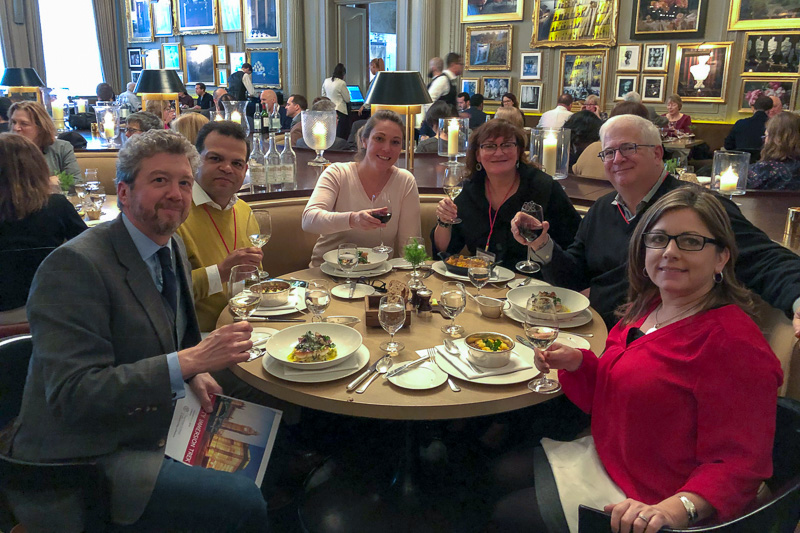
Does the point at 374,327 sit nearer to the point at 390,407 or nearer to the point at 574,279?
the point at 390,407

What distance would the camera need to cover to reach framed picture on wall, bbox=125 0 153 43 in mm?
15469

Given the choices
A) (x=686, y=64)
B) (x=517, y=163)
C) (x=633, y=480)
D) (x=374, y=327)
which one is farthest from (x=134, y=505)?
(x=686, y=64)

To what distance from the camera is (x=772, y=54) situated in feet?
26.6

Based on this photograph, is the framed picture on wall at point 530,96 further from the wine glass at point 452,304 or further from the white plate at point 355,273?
the wine glass at point 452,304

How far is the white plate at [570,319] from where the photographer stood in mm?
2092

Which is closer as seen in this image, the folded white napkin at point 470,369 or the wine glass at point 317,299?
the folded white napkin at point 470,369

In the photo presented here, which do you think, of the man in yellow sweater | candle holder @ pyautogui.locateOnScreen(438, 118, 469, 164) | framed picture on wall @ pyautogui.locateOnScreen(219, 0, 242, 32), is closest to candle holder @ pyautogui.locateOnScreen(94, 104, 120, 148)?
candle holder @ pyautogui.locateOnScreen(438, 118, 469, 164)

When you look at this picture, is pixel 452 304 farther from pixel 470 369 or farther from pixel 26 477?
pixel 26 477

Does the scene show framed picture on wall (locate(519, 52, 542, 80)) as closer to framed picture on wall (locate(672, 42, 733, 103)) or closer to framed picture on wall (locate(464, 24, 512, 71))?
framed picture on wall (locate(464, 24, 512, 71))

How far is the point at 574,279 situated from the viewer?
268 centimetres

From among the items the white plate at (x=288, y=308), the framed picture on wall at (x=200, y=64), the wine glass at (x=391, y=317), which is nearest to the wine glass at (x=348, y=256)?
the white plate at (x=288, y=308)

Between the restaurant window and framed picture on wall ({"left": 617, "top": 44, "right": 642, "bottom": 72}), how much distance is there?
45.4ft

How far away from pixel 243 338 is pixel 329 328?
46 centimetres

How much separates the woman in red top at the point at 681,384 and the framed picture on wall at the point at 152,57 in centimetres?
1659
